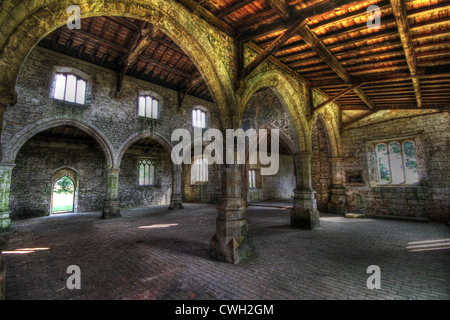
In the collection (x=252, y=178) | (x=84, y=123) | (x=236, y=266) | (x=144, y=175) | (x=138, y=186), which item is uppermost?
(x=84, y=123)

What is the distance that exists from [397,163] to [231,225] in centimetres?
792

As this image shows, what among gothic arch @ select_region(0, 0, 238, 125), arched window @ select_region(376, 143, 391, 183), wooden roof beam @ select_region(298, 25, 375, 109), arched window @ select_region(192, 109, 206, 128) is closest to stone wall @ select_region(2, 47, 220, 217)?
arched window @ select_region(192, 109, 206, 128)

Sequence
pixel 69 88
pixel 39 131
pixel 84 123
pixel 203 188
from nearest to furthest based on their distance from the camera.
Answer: pixel 39 131, pixel 69 88, pixel 84 123, pixel 203 188

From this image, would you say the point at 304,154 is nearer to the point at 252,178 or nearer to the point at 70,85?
the point at 252,178

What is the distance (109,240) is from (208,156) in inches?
390

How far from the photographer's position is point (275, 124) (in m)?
11.0

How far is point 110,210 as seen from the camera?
8789 millimetres

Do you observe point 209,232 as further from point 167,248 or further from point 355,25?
point 355,25

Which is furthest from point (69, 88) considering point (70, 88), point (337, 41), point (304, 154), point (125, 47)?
point (337, 41)

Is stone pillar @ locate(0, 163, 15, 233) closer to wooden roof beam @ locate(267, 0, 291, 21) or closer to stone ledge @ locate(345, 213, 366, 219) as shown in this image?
wooden roof beam @ locate(267, 0, 291, 21)

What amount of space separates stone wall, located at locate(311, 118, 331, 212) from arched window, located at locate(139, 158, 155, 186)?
1052 cm

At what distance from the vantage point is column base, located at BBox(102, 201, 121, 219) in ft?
28.6

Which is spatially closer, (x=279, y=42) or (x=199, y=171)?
(x=279, y=42)
